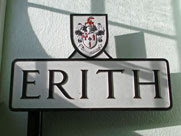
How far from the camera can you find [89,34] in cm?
144

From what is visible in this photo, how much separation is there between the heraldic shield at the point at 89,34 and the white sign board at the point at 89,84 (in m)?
0.10

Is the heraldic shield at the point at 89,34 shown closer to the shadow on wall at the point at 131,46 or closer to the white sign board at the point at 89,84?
the white sign board at the point at 89,84

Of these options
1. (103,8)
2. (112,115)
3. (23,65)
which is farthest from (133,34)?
(23,65)

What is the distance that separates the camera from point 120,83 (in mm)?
1313

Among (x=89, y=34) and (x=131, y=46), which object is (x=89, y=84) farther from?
(x=131, y=46)

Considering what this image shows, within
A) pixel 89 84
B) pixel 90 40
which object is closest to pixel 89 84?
pixel 89 84

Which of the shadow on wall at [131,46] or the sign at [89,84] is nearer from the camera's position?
the sign at [89,84]

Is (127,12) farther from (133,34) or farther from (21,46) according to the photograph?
(21,46)

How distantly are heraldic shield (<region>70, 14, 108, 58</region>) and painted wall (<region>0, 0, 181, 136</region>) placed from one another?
0.61 feet

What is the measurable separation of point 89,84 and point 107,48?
39 cm

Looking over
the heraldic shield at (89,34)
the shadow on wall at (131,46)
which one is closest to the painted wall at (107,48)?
the shadow on wall at (131,46)

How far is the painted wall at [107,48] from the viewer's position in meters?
1.44

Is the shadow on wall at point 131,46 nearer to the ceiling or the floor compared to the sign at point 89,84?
nearer to the ceiling

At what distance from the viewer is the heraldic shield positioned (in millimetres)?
1410
